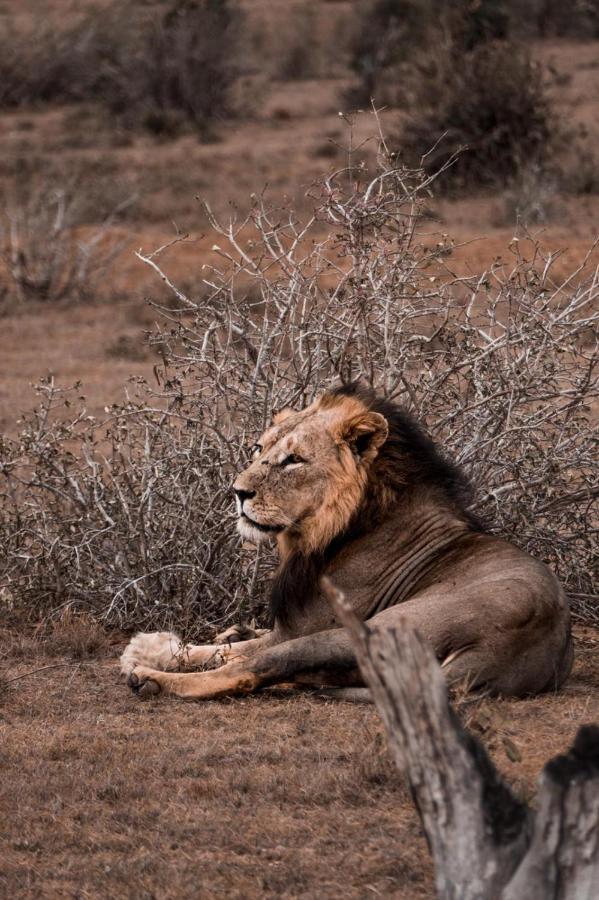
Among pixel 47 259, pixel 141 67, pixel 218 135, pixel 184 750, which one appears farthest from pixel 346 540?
pixel 141 67

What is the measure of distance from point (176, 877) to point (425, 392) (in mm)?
3279

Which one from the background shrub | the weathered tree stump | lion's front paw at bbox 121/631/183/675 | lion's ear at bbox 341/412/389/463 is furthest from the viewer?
the background shrub

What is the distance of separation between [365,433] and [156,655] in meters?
1.29

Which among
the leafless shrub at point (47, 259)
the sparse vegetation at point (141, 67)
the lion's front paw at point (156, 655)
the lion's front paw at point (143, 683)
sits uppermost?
the lion's front paw at point (143, 683)

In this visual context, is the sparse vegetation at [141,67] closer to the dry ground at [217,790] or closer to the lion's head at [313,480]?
the lion's head at [313,480]

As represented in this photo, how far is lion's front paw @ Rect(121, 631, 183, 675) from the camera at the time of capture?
20.8 ft

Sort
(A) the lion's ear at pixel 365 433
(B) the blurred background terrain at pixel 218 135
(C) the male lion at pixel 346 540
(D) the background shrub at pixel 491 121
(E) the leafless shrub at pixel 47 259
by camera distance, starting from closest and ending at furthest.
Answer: (C) the male lion at pixel 346 540
(A) the lion's ear at pixel 365 433
(B) the blurred background terrain at pixel 218 135
(E) the leafless shrub at pixel 47 259
(D) the background shrub at pixel 491 121

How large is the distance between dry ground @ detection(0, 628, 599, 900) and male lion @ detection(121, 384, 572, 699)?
15 cm

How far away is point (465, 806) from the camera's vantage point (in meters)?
3.49

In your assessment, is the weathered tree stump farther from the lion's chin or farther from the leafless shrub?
the leafless shrub

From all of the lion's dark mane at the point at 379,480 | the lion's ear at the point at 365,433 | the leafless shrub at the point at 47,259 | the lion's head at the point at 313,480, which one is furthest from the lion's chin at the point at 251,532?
the leafless shrub at the point at 47,259

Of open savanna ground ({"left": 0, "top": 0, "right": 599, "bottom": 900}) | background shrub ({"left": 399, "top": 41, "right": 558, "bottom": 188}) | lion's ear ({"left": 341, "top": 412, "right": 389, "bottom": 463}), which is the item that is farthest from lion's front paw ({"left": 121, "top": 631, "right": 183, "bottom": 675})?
background shrub ({"left": 399, "top": 41, "right": 558, "bottom": 188})

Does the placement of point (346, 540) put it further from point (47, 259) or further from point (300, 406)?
point (47, 259)

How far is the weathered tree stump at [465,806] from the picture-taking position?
336cm
